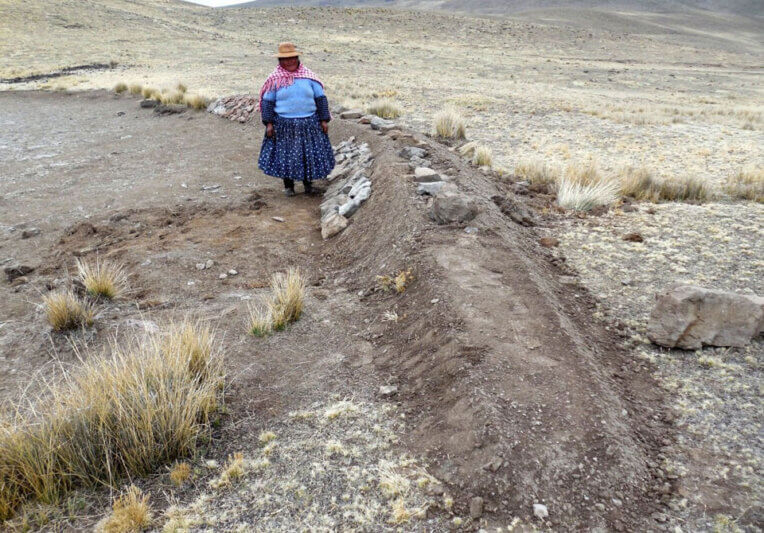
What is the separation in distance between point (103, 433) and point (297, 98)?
4.91 metres

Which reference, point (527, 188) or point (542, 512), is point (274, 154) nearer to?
point (527, 188)

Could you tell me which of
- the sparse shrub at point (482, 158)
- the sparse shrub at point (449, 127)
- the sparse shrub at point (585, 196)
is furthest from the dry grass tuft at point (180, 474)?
the sparse shrub at point (449, 127)

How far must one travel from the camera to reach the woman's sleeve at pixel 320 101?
655 centimetres

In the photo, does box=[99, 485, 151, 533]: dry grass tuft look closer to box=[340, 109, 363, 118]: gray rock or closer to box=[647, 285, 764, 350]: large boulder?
box=[647, 285, 764, 350]: large boulder

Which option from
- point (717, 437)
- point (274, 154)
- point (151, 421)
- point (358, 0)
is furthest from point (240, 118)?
point (358, 0)

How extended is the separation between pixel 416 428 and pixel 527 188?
4.50 metres

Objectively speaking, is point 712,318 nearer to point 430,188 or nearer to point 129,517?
point 430,188

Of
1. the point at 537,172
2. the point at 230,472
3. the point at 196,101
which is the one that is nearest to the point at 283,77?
the point at 537,172

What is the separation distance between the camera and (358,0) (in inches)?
5325

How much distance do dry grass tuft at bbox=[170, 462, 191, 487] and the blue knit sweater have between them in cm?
496

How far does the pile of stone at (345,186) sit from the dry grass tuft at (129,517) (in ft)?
12.6

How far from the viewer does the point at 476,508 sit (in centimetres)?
221

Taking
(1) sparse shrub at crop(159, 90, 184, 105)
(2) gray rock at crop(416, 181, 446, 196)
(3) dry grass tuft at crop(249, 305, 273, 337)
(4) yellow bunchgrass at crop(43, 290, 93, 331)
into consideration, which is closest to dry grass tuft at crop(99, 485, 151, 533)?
(3) dry grass tuft at crop(249, 305, 273, 337)

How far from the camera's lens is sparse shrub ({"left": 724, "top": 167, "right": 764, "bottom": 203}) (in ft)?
→ 20.0
